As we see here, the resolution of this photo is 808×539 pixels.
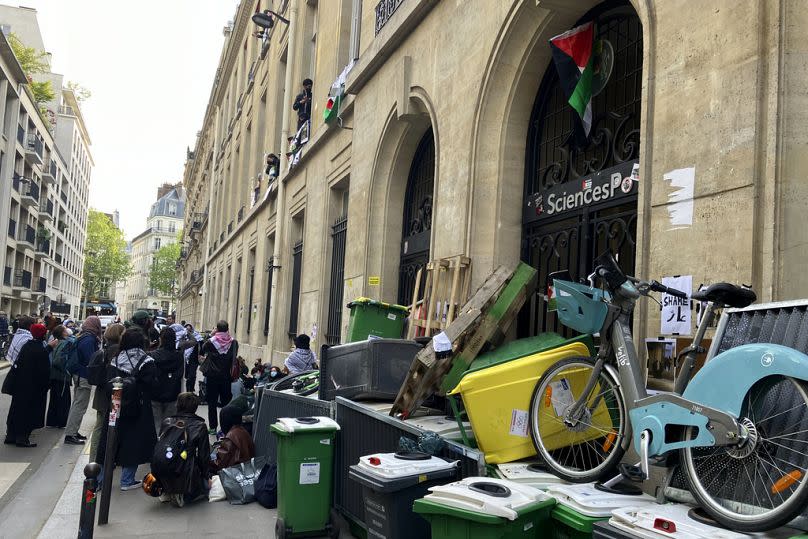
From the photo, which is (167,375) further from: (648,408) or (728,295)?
(728,295)

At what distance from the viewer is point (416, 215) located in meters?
10.8

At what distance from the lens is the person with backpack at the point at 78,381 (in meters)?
9.78

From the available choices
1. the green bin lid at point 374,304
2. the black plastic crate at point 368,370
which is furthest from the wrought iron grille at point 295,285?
the black plastic crate at point 368,370

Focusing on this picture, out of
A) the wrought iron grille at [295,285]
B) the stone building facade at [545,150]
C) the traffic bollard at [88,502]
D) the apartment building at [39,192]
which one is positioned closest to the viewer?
the stone building facade at [545,150]

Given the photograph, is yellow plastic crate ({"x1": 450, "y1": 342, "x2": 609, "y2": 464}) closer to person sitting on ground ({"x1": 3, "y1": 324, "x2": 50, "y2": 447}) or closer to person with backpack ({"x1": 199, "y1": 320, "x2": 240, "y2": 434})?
person with backpack ({"x1": 199, "y1": 320, "x2": 240, "y2": 434})

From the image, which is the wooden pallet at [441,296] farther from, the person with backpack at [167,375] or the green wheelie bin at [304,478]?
the person with backpack at [167,375]

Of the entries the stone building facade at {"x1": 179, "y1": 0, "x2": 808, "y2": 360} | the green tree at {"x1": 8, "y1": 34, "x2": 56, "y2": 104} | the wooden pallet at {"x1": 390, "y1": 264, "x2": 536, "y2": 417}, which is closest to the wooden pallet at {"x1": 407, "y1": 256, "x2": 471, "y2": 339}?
the stone building facade at {"x1": 179, "y1": 0, "x2": 808, "y2": 360}

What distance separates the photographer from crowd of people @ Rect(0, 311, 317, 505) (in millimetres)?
6586

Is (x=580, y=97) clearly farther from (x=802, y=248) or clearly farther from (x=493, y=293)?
(x=802, y=248)

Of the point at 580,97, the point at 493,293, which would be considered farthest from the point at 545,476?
the point at 580,97

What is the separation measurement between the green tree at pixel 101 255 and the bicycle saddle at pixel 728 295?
99.0 metres

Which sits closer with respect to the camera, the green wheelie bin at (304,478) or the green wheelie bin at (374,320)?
the green wheelie bin at (304,478)

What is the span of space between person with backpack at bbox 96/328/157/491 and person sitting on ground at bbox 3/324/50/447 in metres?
2.88

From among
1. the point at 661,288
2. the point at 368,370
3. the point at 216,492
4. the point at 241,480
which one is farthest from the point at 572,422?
the point at 216,492
